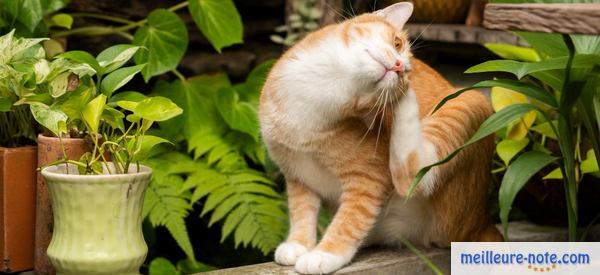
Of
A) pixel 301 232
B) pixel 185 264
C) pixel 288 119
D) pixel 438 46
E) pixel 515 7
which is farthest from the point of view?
pixel 438 46

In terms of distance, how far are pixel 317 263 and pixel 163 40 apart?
0.98m

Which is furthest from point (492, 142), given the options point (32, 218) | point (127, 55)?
point (32, 218)

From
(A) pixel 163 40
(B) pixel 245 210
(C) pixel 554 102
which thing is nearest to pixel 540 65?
(C) pixel 554 102

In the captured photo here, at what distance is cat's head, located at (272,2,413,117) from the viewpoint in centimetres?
163

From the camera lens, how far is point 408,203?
1.89m

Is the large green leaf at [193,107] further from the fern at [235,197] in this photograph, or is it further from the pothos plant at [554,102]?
the pothos plant at [554,102]

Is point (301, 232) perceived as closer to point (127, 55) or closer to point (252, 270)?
point (252, 270)

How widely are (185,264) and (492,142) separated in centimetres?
109

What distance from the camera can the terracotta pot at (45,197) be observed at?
167 centimetres

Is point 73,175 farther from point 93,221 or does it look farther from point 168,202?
point 168,202

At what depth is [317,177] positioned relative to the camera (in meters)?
1.87

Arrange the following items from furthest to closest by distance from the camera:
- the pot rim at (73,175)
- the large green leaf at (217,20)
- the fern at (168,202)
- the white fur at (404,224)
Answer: the large green leaf at (217,20), the fern at (168,202), the white fur at (404,224), the pot rim at (73,175)

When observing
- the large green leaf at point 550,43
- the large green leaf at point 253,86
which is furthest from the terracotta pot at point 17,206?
the large green leaf at point 550,43

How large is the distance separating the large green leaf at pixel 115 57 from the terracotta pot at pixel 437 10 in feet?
4.69
